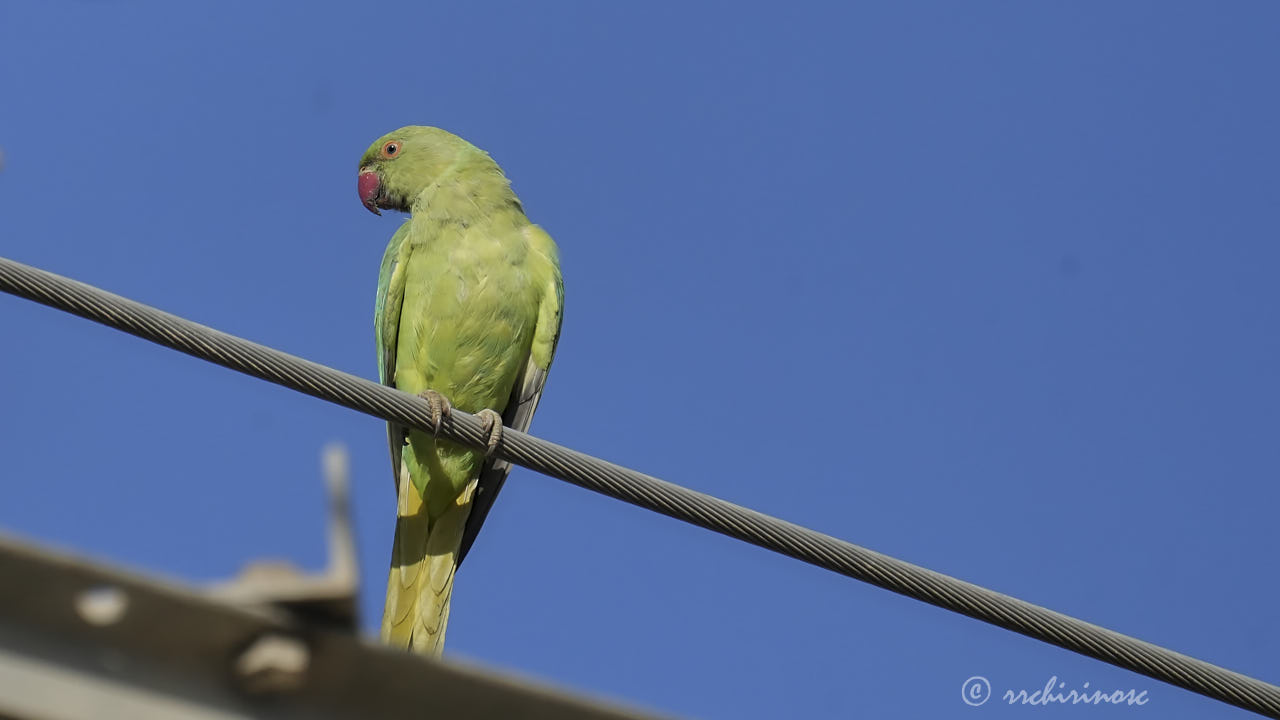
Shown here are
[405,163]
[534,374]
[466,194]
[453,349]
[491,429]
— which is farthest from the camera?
[405,163]

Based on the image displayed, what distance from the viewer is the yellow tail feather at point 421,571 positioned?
5816 millimetres

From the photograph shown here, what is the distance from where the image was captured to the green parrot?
20.1ft

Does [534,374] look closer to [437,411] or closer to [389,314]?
[389,314]

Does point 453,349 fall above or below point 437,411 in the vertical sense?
above

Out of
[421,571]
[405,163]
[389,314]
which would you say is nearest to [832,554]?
[421,571]

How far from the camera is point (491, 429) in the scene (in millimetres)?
4852

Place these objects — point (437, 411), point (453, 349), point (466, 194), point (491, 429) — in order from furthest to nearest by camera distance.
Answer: point (466, 194) → point (453, 349) → point (491, 429) → point (437, 411)

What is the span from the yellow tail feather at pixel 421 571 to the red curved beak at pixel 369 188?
221cm

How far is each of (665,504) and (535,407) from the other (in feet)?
9.65

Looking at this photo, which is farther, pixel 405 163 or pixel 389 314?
pixel 405 163

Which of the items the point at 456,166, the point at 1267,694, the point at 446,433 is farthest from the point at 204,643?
the point at 456,166

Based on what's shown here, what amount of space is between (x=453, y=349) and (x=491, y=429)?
5.07 feet

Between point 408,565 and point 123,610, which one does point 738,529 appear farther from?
point 408,565

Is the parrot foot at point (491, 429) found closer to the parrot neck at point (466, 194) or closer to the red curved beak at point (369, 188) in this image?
the parrot neck at point (466, 194)
